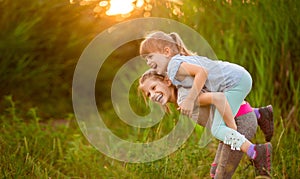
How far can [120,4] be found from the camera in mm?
4059

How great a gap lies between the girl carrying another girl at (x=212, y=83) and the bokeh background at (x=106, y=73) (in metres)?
0.51

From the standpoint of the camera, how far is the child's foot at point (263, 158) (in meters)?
2.09

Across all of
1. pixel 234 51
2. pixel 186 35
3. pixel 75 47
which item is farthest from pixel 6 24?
pixel 234 51

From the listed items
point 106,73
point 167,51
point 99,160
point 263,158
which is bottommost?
point 99,160

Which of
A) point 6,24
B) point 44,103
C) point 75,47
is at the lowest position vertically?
point 44,103

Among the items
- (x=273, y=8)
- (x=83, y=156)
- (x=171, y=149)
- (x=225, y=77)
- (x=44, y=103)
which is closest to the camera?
(x=225, y=77)

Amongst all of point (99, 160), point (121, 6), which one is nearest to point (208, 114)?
point (99, 160)

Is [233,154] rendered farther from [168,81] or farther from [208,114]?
[168,81]

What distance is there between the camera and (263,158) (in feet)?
6.96

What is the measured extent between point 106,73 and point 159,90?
3223 mm

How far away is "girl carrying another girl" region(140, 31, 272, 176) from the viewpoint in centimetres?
202

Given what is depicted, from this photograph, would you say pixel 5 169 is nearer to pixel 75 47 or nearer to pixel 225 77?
pixel 225 77

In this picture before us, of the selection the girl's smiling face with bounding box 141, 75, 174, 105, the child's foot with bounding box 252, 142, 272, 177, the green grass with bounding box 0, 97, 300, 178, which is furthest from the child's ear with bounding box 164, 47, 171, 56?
the green grass with bounding box 0, 97, 300, 178

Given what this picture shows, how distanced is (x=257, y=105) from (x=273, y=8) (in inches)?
28.0
